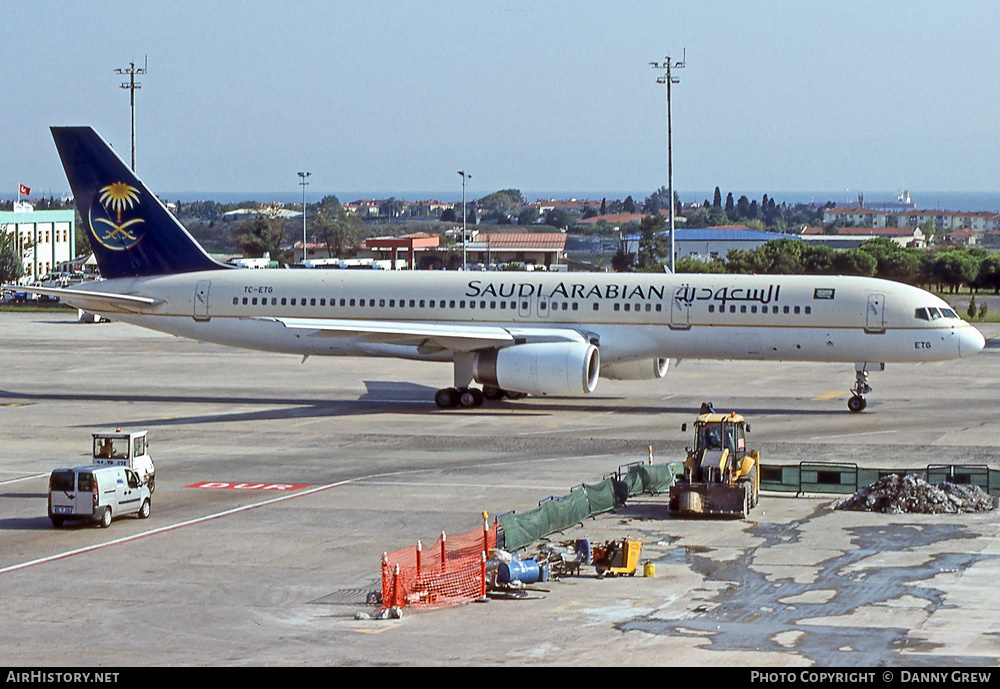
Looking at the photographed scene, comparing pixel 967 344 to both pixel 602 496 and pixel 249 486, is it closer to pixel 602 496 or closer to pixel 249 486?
pixel 602 496

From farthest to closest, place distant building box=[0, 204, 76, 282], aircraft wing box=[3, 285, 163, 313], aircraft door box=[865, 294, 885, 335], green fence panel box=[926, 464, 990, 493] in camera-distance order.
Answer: distant building box=[0, 204, 76, 282] → aircraft wing box=[3, 285, 163, 313] → aircraft door box=[865, 294, 885, 335] → green fence panel box=[926, 464, 990, 493]

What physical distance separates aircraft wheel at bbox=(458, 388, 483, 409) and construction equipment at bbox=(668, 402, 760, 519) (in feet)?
58.3

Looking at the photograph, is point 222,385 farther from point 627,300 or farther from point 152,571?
point 152,571

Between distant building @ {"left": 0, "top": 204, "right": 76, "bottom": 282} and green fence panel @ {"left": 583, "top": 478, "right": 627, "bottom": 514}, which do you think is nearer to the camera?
green fence panel @ {"left": 583, "top": 478, "right": 627, "bottom": 514}

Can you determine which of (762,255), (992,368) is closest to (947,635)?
(992,368)

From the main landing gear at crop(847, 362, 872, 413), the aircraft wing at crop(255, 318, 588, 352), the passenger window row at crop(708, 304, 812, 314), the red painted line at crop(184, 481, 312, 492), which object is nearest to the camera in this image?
the red painted line at crop(184, 481, 312, 492)

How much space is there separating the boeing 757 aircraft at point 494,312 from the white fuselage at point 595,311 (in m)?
0.05

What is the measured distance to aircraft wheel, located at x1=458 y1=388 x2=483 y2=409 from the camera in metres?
49.2

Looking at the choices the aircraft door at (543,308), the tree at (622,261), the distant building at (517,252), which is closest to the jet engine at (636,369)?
the aircraft door at (543,308)

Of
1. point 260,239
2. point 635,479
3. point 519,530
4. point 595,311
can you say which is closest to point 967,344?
point 595,311

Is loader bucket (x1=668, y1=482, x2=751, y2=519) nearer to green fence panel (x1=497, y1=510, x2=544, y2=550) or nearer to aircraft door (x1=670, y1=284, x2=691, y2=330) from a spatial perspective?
green fence panel (x1=497, y1=510, x2=544, y2=550)

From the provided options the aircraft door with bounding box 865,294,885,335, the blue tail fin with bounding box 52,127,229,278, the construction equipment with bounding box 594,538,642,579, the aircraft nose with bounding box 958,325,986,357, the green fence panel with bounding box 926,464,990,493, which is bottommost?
the construction equipment with bounding box 594,538,642,579

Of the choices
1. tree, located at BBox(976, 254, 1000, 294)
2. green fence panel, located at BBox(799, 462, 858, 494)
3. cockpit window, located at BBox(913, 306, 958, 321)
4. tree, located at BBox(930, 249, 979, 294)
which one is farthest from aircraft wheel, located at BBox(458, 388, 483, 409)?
tree, located at BBox(976, 254, 1000, 294)

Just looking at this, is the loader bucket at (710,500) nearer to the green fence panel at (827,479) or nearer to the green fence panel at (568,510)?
the green fence panel at (568,510)
